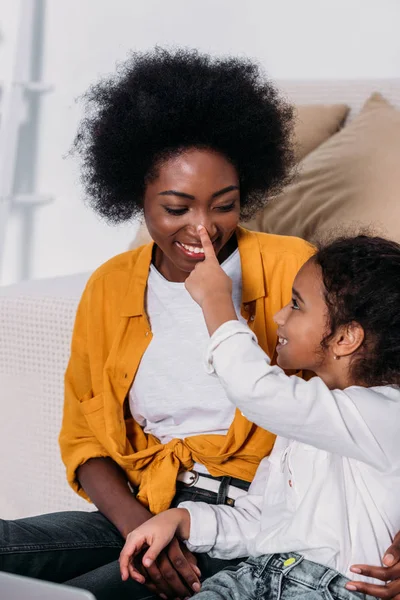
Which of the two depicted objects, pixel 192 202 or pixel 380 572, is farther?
pixel 192 202

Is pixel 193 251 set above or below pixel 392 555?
above

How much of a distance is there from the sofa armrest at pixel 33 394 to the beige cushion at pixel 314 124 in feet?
2.13

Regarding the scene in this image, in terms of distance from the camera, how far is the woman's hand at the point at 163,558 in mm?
1277

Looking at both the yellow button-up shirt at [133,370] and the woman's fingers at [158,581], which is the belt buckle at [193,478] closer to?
the yellow button-up shirt at [133,370]

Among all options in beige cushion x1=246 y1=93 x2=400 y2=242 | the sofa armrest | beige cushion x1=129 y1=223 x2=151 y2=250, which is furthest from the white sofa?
beige cushion x1=246 y1=93 x2=400 y2=242

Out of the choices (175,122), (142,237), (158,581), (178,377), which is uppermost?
(175,122)

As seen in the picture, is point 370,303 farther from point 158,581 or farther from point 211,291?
point 158,581

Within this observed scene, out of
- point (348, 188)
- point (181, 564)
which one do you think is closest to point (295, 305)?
point (181, 564)

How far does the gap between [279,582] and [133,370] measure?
45 centimetres

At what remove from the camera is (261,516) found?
130 centimetres

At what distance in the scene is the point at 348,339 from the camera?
4.08 ft

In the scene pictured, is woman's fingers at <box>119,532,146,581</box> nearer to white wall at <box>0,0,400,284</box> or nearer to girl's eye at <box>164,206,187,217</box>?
girl's eye at <box>164,206,187,217</box>

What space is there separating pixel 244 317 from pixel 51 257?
2482 millimetres

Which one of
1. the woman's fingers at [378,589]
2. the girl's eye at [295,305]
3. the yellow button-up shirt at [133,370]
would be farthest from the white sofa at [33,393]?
the woman's fingers at [378,589]
